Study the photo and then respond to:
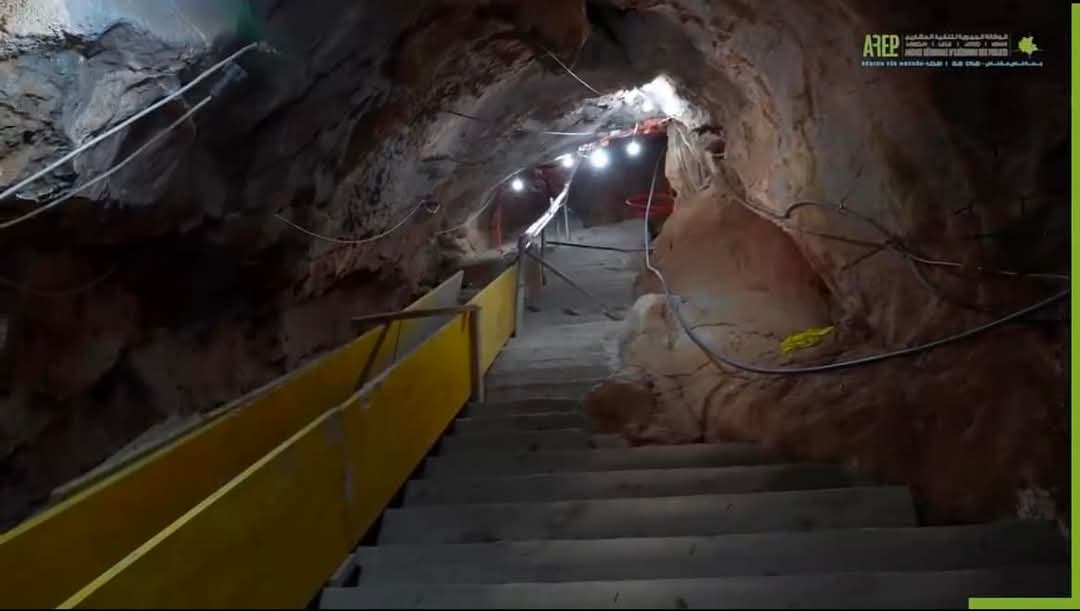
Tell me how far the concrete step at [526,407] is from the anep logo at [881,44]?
2.77m

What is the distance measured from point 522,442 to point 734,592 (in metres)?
2.31

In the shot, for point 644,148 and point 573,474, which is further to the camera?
point 644,148

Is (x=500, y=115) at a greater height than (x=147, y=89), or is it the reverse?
(x=500, y=115)

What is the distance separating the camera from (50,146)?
3.25 metres

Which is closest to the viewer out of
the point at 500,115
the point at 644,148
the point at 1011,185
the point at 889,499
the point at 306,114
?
the point at 889,499

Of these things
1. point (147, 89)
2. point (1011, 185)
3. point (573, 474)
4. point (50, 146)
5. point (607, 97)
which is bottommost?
point (573, 474)

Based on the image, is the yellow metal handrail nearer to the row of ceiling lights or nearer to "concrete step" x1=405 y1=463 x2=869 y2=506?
"concrete step" x1=405 y1=463 x2=869 y2=506

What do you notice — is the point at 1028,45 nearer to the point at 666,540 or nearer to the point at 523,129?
the point at 666,540

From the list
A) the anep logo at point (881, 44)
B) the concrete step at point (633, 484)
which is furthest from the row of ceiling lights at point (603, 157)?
the concrete step at point (633, 484)

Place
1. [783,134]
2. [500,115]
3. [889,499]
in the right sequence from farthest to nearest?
[500,115], [783,134], [889,499]

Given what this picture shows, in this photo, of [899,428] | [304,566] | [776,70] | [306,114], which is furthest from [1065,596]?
[306,114]

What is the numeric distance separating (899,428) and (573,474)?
1.50 metres

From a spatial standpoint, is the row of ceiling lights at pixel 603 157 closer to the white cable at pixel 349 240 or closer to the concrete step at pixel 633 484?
the white cable at pixel 349 240

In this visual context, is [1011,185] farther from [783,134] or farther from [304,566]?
[304,566]
